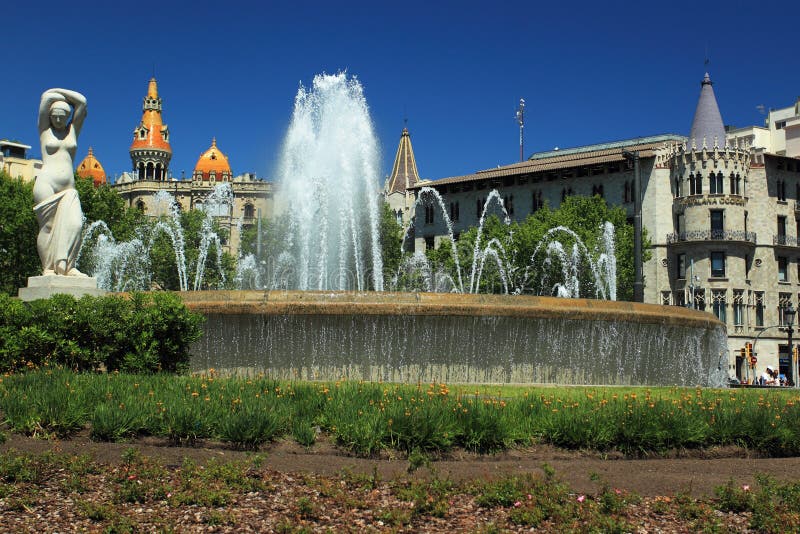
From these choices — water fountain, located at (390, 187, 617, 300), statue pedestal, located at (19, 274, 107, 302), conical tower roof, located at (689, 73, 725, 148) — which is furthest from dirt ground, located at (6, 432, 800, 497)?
conical tower roof, located at (689, 73, 725, 148)

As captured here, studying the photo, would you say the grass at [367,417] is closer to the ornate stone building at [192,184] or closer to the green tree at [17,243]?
the green tree at [17,243]

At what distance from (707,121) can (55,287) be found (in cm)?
5981

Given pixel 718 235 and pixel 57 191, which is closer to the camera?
pixel 57 191

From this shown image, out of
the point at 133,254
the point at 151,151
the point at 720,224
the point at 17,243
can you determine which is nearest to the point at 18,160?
the point at 151,151

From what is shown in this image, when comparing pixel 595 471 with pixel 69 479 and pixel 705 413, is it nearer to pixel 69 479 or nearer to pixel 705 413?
pixel 705 413

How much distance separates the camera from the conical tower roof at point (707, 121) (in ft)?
216

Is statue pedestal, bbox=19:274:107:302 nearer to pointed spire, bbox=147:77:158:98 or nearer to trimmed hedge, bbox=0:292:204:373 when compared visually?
trimmed hedge, bbox=0:292:204:373

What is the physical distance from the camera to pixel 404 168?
10656 centimetres

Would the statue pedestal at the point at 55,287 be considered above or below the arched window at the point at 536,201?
below

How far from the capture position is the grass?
927cm

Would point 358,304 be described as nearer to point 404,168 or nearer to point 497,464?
point 497,464

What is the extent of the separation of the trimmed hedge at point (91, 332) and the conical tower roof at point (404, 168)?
89.7 meters

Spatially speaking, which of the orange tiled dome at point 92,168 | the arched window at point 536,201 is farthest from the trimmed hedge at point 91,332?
the orange tiled dome at point 92,168

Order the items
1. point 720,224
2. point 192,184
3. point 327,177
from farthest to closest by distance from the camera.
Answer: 1. point 192,184
2. point 720,224
3. point 327,177
